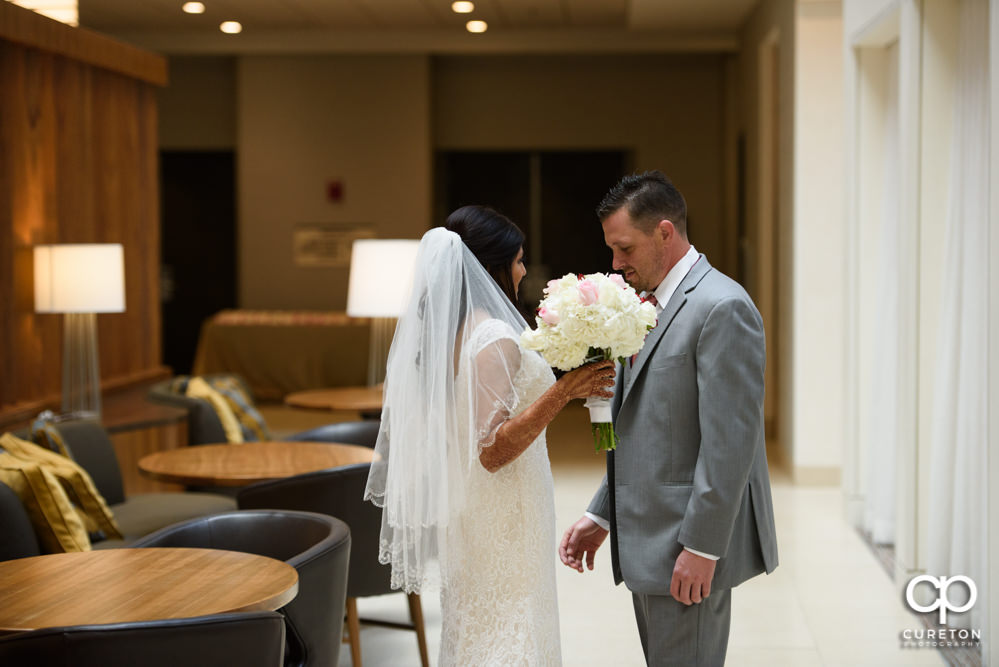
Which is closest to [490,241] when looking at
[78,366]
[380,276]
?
[380,276]

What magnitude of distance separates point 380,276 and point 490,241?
3453 mm

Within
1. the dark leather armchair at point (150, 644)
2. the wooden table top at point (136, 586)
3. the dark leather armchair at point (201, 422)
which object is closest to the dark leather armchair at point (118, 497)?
the dark leather armchair at point (201, 422)

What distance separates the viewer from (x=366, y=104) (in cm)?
1294

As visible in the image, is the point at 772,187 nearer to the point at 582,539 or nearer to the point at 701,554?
the point at 582,539

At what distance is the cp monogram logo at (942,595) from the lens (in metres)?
4.41

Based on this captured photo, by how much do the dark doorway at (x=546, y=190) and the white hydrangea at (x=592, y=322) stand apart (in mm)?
11278

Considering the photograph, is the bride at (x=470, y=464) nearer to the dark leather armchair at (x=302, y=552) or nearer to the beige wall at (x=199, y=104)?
the dark leather armchair at (x=302, y=552)

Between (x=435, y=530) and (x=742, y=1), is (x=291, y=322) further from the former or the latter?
(x=435, y=530)

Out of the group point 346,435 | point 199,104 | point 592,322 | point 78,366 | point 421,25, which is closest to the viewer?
point 592,322

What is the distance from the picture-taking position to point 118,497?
4.96 m

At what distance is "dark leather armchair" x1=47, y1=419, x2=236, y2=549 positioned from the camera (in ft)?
15.3

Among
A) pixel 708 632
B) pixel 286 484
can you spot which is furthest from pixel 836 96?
pixel 708 632

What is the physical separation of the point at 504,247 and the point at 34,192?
4.71 m

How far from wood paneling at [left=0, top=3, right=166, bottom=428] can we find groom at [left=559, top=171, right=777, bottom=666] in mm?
4560
